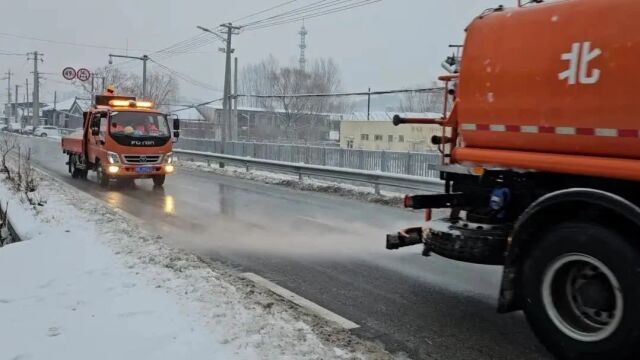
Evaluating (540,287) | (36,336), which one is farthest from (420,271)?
(36,336)

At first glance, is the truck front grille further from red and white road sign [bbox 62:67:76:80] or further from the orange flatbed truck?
red and white road sign [bbox 62:67:76:80]

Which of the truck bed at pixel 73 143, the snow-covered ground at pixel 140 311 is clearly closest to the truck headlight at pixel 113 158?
the truck bed at pixel 73 143

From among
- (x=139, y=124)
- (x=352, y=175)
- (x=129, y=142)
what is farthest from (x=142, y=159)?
(x=352, y=175)

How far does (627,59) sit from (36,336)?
4595 millimetres

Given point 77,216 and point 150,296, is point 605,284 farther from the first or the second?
point 77,216

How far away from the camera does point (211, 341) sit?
429cm

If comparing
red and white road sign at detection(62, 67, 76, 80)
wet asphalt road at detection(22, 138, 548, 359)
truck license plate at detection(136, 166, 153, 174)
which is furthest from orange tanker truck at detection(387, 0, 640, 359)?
red and white road sign at detection(62, 67, 76, 80)

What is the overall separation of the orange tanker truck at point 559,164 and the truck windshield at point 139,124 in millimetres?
12624

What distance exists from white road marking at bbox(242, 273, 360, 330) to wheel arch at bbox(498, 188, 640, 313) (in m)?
1.37

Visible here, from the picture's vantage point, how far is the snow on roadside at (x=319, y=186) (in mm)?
13896

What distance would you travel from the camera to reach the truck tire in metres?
3.58

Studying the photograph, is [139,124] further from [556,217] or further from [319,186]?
[556,217]

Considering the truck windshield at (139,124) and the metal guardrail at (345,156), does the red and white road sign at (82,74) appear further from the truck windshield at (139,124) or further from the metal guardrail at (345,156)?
the truck windshield at (139,124)

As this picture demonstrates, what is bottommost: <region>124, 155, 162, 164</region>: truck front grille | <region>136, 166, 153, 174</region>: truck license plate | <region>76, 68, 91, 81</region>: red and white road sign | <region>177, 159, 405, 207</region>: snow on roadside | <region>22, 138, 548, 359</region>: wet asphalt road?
<region>22, 138, 548, 359</region>: wet asphalt road
